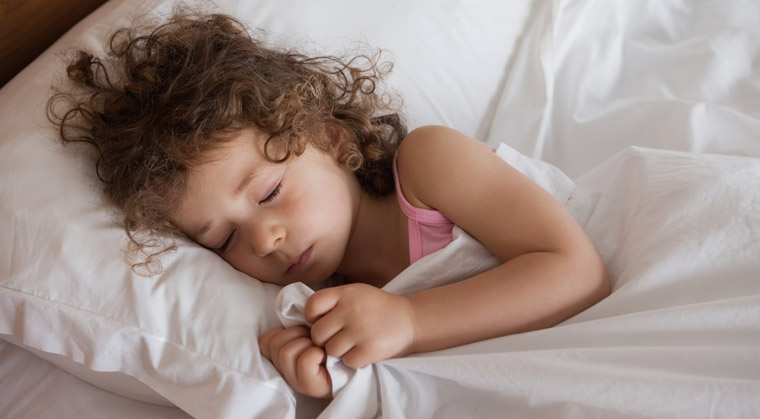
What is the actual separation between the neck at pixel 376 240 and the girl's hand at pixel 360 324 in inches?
10.0

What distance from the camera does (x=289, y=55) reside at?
3.54ft

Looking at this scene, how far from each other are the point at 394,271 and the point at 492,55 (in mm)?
488

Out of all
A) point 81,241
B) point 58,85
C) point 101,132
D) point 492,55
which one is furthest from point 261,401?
point 492,55

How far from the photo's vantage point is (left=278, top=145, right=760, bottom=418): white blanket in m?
0.69

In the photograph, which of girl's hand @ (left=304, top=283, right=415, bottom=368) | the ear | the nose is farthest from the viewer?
the ear

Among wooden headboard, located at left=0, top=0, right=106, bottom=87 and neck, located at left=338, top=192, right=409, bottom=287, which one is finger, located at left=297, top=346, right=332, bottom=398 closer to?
neck, located at left=338, top=192, right=409, bottom=287

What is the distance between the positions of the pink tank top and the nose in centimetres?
20

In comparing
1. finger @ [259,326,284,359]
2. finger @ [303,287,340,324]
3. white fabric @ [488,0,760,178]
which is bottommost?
finger @ [259,326,284,359]

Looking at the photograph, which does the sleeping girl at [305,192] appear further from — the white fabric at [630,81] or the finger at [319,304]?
the white fabric at [630,81]

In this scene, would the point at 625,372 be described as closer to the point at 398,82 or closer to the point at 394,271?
the point at 394,271

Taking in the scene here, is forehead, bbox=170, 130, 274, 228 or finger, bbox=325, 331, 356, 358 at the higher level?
forehead, bbox=170, 130, 274, 228

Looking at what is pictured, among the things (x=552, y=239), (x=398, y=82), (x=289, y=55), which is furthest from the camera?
(x=398, y=82)

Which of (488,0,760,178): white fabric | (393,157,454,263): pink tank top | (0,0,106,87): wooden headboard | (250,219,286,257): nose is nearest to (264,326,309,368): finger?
(250,219,286,257): nose

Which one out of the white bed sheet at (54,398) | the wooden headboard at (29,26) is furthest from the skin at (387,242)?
the wooden headboard at (29,26)
